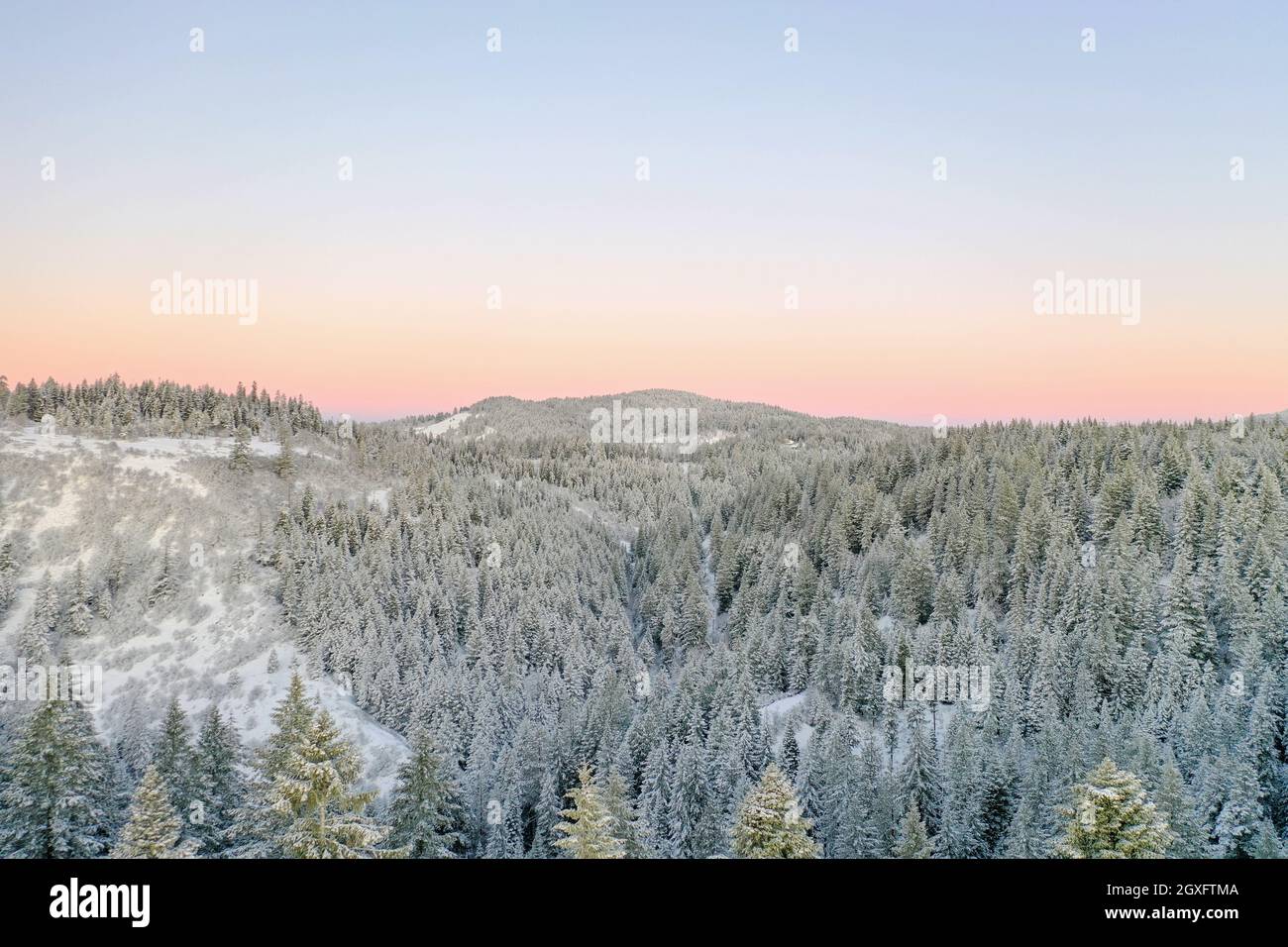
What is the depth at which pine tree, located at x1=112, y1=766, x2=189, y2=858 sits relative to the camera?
92.6ft

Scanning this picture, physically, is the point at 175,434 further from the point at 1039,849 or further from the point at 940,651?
the point at 1039,849

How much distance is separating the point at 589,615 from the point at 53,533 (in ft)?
257

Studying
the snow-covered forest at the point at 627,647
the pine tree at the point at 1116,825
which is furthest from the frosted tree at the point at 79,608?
the pine tree at the point at 1116,825

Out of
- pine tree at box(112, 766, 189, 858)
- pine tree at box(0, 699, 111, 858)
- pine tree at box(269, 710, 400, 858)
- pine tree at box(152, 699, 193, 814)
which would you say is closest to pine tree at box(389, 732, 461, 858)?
pine tree at box(152, 699, 193, 814)

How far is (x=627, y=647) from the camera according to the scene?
110125 millimetres

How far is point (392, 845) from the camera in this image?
1699 inches

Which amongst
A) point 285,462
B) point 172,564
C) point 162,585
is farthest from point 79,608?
point 285,462

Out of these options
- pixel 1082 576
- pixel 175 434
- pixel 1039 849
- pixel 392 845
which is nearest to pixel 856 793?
pixel 1039 849

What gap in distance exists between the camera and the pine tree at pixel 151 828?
28.2 metres

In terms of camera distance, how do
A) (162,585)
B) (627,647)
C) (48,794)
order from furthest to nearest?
(627,647) < (162,585) < (48,794)

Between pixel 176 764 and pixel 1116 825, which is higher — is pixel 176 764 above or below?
below

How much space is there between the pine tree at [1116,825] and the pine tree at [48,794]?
4140cm

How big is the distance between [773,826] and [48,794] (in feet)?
108

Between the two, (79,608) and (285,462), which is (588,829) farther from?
(285,462)
